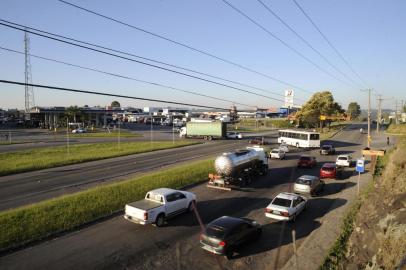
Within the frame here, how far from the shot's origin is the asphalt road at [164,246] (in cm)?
1418

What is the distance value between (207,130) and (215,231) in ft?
192

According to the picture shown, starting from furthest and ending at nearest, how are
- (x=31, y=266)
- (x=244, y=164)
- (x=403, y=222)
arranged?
(x=244, y=164), (x=31, y=266), (x=403, y=222)

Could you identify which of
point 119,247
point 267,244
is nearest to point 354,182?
point 267,244

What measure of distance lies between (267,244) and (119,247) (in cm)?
722

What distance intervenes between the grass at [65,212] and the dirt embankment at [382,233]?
13.9 meters

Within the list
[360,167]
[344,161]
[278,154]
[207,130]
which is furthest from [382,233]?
[207,130]

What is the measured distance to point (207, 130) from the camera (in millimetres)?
73312

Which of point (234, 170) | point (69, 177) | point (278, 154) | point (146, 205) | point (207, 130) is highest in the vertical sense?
point (207, 130)

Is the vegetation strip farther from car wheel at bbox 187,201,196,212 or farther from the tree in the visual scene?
the tree

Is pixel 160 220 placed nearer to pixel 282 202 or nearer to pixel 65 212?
pixel 65 212

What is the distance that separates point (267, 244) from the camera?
647 inches

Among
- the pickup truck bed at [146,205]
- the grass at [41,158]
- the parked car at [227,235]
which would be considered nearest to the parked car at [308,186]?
the parked car at [227,235]

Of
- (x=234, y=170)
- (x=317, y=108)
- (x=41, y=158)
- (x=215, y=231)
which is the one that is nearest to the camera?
(x=215, y=231)

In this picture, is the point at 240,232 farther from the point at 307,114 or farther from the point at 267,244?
the point at 307,114
